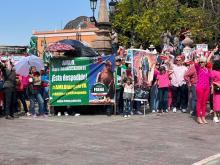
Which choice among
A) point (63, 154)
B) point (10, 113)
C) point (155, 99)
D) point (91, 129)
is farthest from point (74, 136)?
point (155, 99)

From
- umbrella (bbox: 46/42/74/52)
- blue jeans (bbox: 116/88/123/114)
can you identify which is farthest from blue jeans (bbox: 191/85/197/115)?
umbrella (bbox: 46/42/74/52)

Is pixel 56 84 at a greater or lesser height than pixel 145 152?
greater

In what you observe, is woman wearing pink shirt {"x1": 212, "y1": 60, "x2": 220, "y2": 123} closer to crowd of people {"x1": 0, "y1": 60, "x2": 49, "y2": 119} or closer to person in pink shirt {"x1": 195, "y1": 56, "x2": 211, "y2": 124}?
person in pink shirt {"x1": 195, "y1": 56, "x2": 211, "y2": 124}

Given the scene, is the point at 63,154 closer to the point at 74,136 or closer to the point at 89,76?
the point at 74,136

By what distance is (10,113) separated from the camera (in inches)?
639

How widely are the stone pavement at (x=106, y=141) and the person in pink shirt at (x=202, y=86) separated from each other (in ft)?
1.24

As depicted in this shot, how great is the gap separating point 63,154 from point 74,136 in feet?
6.96

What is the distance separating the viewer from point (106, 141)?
11.6 m

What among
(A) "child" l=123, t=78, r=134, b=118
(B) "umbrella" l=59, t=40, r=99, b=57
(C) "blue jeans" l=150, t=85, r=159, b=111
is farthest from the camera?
(C) "blue jeans" l=150, t=85, r=159, b=111

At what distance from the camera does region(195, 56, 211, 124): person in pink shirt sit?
1489cm

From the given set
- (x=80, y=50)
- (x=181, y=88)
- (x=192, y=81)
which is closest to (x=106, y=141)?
(x=192, y=81)

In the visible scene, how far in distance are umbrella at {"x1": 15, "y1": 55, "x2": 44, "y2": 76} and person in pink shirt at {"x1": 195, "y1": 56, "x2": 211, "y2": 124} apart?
5.49 meters

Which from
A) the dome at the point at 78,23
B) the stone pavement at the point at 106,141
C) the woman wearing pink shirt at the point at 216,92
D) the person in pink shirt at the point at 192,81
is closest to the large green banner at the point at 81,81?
the stone pavement at the point at 106,141

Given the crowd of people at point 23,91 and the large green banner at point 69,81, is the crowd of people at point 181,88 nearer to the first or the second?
the large green banner at point 69,81
